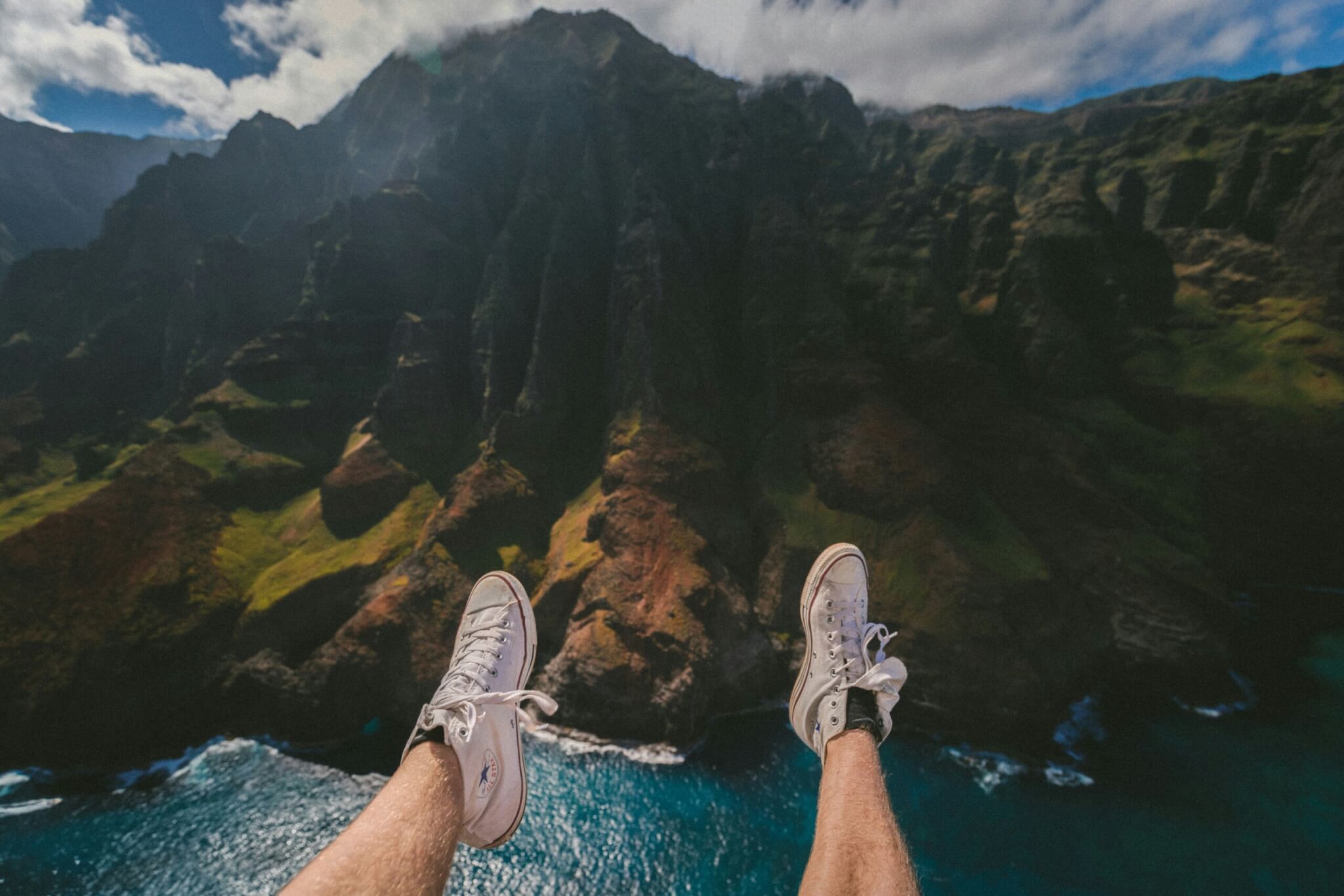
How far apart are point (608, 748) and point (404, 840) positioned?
21.5m

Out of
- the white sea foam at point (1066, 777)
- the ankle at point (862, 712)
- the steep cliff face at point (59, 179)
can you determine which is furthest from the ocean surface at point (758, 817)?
the steep cliff face at point (59, 179)

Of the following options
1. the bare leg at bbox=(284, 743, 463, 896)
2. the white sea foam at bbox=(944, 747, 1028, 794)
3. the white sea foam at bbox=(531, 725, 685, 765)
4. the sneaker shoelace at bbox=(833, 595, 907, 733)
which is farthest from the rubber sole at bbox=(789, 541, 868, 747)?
the white sea foam at bbox=(944, 747, 1028, 794)

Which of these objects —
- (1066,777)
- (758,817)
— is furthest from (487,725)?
(1066,777)

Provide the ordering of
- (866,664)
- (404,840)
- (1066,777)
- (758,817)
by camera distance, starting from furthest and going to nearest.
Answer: (1066,777) → (758,817) → (866,664) → (404,840)

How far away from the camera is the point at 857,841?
3947 mm

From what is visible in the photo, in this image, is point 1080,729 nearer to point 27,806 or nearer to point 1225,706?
point 1225,706

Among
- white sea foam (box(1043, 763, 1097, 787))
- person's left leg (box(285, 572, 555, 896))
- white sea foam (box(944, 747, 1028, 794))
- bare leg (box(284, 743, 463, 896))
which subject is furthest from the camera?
white sea foam (box(944, 747, 1028, 794))

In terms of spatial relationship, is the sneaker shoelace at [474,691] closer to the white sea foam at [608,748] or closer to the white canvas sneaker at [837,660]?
the white canvas sneaker at [837,660]

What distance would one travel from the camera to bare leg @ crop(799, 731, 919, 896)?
11.9 feet

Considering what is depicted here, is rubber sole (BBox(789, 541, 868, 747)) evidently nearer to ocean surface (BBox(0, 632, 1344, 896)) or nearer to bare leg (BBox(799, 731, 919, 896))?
bare leg (BBox(799, 731, 919, 896))

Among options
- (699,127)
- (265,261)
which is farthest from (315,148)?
(699,127)

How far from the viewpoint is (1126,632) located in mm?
26250

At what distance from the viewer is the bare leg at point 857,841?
3.62m

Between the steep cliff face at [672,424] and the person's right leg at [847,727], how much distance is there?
17.8 meters
